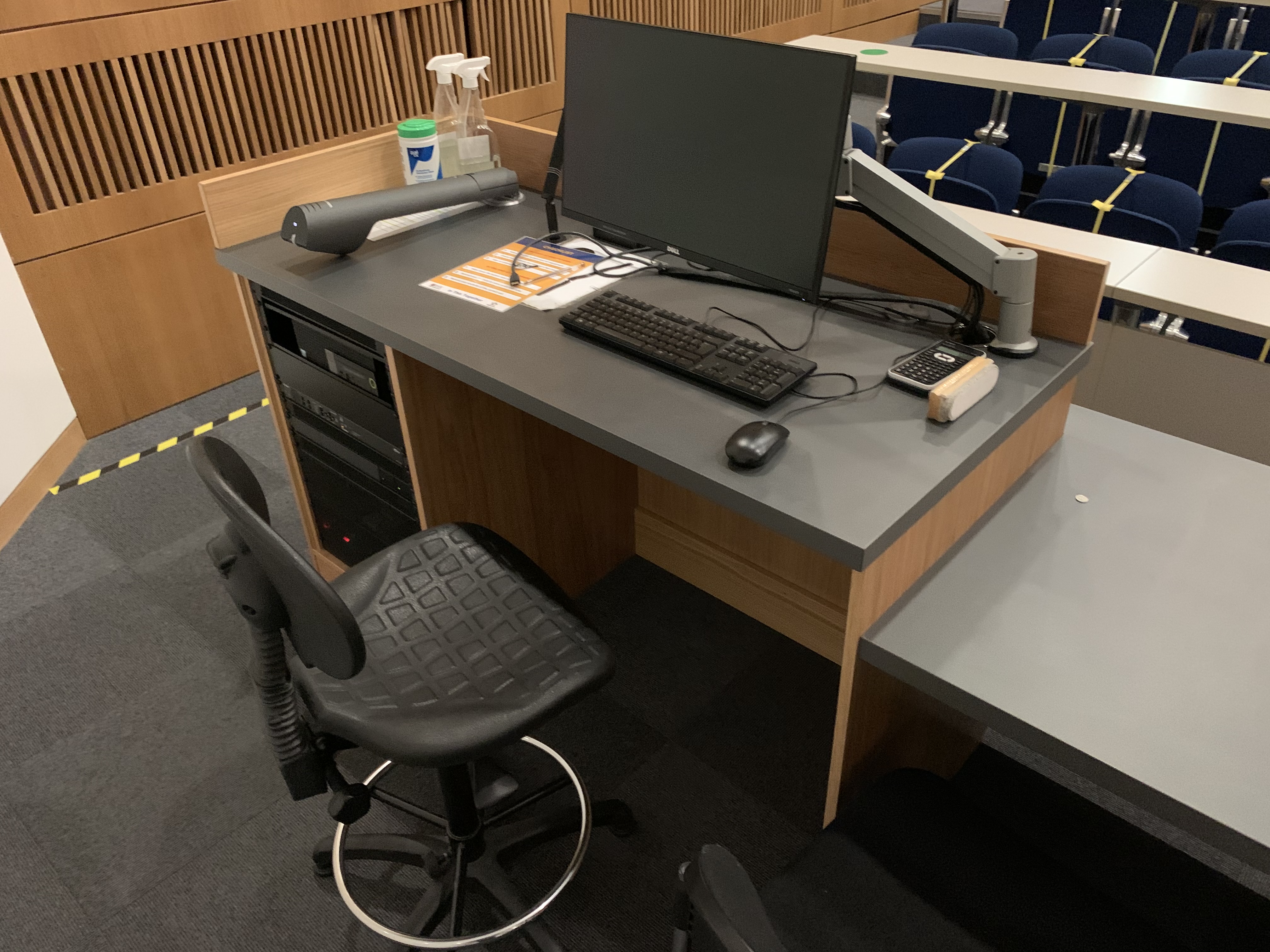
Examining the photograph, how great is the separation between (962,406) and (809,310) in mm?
389

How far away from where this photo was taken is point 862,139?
1938 mm

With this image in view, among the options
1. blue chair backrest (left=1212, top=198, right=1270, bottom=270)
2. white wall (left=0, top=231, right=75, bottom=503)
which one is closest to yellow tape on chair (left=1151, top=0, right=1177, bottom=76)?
blue chair backrest (left=1212, top=198, right=1270, bottom=270)

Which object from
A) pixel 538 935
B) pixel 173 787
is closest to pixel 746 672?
pixel 538 935

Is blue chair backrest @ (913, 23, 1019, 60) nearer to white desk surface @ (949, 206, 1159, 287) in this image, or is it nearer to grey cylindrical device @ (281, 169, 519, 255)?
white desk surface @ (949, 206, 1159, 287)

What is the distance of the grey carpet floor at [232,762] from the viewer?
161cm

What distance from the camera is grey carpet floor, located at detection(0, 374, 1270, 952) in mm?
1610

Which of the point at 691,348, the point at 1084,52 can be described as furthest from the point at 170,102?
the point at 1084,52

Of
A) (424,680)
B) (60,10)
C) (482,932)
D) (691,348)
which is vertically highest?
(60,10)

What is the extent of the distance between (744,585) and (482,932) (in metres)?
0.94

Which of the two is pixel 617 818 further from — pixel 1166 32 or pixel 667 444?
pixel 1166 32

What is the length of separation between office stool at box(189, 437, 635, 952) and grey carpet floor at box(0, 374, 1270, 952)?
0.09 meters

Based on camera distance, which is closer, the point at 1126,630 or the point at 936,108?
the point at 1126,630

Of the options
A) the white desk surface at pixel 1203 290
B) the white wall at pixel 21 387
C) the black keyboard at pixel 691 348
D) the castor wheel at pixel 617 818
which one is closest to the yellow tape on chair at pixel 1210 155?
the white desk surface at pixel 1203 290

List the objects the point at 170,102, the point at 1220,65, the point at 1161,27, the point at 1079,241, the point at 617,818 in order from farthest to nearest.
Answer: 1. the point at 1161,27
2. the point at 1220,65
3. the point at 170,102
4. the point at 1079,241
5. the point at 617,818
